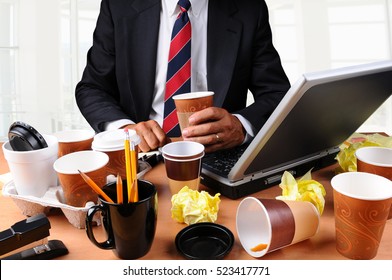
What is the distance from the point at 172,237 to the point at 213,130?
42cm

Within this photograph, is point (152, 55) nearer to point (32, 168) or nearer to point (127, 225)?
point (32, 168)

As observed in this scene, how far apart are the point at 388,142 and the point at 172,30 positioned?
1.03m

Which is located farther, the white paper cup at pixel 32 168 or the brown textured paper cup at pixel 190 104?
the brown textured paper cup at pixel 190 104

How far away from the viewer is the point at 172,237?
0.77 meters

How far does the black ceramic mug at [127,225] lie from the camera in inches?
25.8

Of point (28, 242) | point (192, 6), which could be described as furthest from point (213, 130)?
point (192, 6)

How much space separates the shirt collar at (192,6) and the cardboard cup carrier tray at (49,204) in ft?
3.66

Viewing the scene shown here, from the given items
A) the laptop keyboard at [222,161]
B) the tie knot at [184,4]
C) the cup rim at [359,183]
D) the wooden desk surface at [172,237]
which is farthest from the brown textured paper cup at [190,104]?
the tie knot at [184,4]

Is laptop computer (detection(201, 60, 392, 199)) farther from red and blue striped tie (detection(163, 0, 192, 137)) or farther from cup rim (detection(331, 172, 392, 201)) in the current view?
red and blue striped tie (detection(163, 0, 192, 137))

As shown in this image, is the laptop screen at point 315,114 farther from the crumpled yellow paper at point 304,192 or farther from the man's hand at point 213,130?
the man's hand at point 213,130

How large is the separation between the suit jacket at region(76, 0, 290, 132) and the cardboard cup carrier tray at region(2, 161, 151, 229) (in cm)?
86

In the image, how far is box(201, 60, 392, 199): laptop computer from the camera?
0.76m

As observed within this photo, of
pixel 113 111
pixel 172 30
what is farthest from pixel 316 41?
pixel 113 111

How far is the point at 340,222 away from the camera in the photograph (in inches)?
27.3
